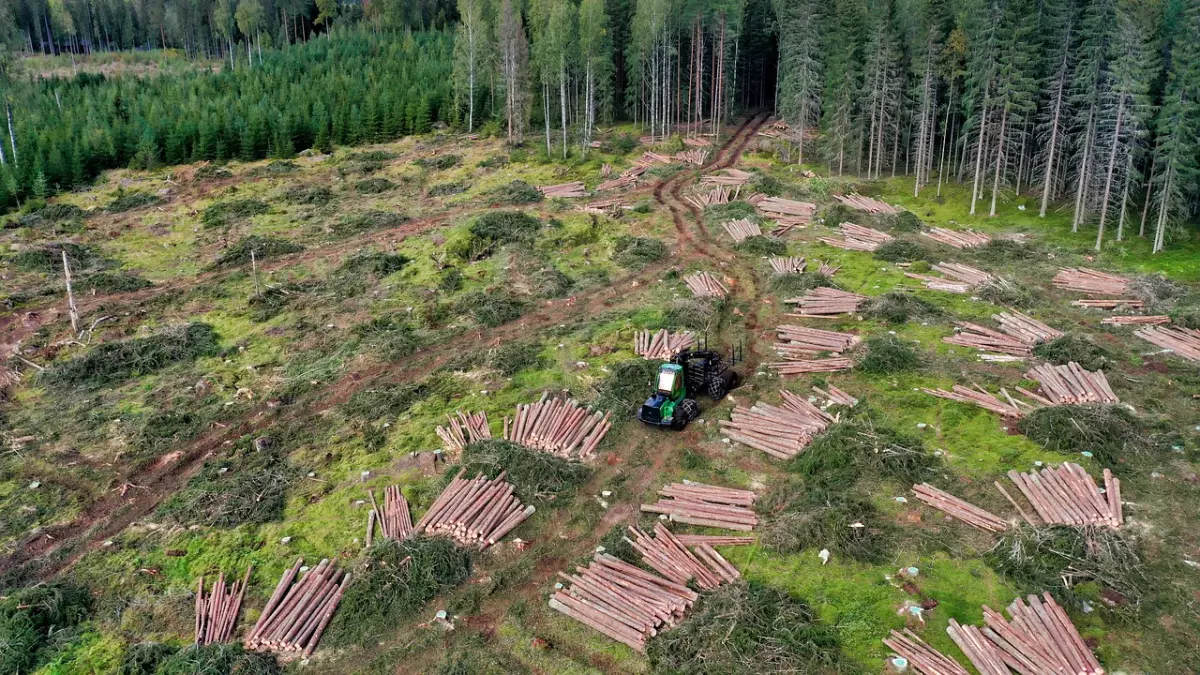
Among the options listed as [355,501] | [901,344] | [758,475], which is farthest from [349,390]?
[901,344]

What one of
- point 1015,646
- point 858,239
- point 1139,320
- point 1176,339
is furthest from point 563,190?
point 1015,646

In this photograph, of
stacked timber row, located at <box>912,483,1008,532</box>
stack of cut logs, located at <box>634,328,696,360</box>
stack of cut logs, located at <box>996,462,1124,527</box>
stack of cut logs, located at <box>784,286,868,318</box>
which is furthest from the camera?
stack of cut logs, located at <box>784,286,868,318</box>

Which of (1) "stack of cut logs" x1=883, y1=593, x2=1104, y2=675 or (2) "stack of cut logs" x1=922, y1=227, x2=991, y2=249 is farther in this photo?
(2) "stack of cut logs" x1=922, y1=227, x2=991, y2=249

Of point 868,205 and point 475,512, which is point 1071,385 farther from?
point 868,205

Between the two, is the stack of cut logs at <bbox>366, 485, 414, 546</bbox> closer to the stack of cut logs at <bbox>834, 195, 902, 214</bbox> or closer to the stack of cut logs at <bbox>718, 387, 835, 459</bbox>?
the stack of cut logs at <bbox>718, 387, 835, 459</bbox>

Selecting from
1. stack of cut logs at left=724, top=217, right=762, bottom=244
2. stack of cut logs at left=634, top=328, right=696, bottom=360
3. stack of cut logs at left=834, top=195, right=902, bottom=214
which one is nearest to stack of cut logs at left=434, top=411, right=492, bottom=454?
stack of cut logs at left=634, top=328, right=696, bottom=360

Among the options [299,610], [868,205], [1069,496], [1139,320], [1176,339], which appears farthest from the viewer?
[868,205]
